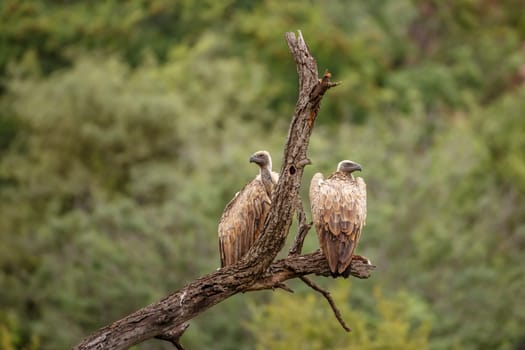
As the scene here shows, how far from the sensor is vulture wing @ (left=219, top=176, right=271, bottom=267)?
10070mm

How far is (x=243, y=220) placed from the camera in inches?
400

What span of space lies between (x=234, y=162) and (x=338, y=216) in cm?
1838

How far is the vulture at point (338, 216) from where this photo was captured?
923cm

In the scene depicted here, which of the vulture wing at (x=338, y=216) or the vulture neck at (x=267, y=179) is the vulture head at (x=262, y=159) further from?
the vulture wing at (x=338, y=216)

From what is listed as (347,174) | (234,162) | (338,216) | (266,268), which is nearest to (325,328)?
(234,162)

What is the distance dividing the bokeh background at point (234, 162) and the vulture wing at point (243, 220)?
998 centimetres

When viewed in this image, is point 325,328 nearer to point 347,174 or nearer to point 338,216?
point 347,174

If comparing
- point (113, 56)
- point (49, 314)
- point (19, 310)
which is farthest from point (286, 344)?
point (113, 56)

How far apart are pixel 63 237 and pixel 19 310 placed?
253 centimetres

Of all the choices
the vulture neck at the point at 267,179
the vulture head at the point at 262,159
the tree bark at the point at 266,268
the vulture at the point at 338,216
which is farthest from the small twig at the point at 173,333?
the vulture head at the point at 262,159

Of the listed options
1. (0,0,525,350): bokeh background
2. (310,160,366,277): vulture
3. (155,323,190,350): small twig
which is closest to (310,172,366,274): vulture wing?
(310,160,366,277): vulture

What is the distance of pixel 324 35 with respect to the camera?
136ft

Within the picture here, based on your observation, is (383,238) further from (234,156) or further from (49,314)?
(49,314)

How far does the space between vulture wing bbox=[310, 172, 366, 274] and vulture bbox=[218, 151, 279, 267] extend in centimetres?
52
